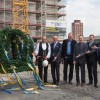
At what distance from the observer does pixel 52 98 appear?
9820 millimetres

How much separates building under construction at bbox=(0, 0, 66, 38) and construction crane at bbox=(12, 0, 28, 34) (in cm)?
23

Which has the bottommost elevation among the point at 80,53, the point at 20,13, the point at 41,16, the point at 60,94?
the point at 60,94

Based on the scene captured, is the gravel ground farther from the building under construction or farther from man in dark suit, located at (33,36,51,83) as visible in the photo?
the building under construction

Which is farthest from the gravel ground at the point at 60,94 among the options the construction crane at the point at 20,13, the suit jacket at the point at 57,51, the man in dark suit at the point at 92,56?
the construction crane at the point at 20,13

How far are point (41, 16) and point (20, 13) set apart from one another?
595cm

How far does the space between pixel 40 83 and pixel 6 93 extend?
5.96 ft

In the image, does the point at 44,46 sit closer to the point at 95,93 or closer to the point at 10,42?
the point at 10,42

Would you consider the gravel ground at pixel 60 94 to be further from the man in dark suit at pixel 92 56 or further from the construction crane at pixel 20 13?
the construction crane at pixel 20 13

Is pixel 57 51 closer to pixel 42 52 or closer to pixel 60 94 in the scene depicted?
pixel 42 52

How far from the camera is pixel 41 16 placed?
3250 inches

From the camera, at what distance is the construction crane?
76.4 metres

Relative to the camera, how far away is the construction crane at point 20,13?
76.4 m

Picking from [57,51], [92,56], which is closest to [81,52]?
[92,56]

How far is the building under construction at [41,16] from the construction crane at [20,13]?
23cm
